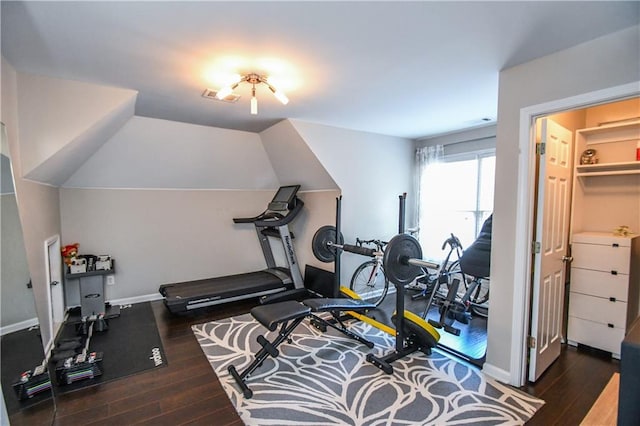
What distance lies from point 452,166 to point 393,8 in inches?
133

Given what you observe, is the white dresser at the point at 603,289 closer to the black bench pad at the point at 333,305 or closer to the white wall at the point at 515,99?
the white wall at the point at 515,99

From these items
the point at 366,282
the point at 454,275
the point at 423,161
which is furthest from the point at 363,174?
the point at 454,275

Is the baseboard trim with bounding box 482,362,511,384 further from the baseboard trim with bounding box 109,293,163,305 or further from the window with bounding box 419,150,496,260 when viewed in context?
the baseboard trim with bounding box 109,293,163,305

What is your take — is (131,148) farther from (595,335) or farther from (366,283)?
(595,335)

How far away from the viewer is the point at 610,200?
2.90 m

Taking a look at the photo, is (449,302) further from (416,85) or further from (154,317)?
(154,317)

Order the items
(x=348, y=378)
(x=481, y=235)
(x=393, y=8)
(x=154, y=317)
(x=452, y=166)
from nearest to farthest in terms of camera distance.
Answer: (x=393, y=8) < (x=348, y=378) < (x=481, y=235) < (x=154, y=317) < (x=452, y=166)

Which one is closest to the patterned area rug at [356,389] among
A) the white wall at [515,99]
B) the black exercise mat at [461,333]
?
the black exercise mat at [461,333]

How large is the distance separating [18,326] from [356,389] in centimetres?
236

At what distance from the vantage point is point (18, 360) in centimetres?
194

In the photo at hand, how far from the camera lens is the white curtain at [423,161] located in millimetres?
4527

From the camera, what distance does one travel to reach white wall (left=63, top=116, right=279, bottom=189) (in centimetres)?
372

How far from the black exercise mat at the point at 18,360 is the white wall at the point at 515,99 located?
336 centimetres

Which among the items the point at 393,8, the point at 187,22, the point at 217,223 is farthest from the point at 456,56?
the point at 217,223
